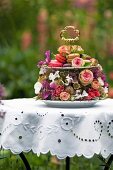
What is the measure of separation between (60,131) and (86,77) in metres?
0.48

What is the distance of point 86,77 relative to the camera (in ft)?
17.4

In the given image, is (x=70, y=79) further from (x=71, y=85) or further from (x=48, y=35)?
(x=48, y=35)

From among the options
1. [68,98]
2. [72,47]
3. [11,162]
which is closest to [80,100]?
[68,98]

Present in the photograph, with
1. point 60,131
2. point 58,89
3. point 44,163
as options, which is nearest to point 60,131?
point 60,131

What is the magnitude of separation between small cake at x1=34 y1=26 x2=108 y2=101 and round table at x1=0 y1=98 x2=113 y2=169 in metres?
0.15

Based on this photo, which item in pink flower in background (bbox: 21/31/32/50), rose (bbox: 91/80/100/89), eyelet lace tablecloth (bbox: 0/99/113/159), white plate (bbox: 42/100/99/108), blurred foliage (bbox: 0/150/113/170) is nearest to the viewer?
eyelet lace tablecloth (bbox: 0/99/113/159)

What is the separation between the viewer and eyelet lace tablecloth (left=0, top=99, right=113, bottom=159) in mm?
5000

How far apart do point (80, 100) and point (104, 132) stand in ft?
1.06

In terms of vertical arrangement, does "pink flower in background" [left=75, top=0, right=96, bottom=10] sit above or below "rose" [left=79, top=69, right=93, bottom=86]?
above

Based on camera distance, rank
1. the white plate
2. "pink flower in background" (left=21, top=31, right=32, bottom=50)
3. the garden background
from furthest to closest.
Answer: "pink flower in background" (left=21, top=31, right=32, bottom=50) → the garden background → the white plate

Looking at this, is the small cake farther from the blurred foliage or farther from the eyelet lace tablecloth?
the blurred foliage

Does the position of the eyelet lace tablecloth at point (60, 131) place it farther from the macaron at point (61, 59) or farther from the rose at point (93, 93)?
the macaron at point (61, 59)

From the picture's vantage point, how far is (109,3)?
9648mm

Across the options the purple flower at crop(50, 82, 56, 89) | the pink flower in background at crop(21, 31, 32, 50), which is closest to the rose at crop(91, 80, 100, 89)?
the purple flower at crop(50, 82, 56, 89)
